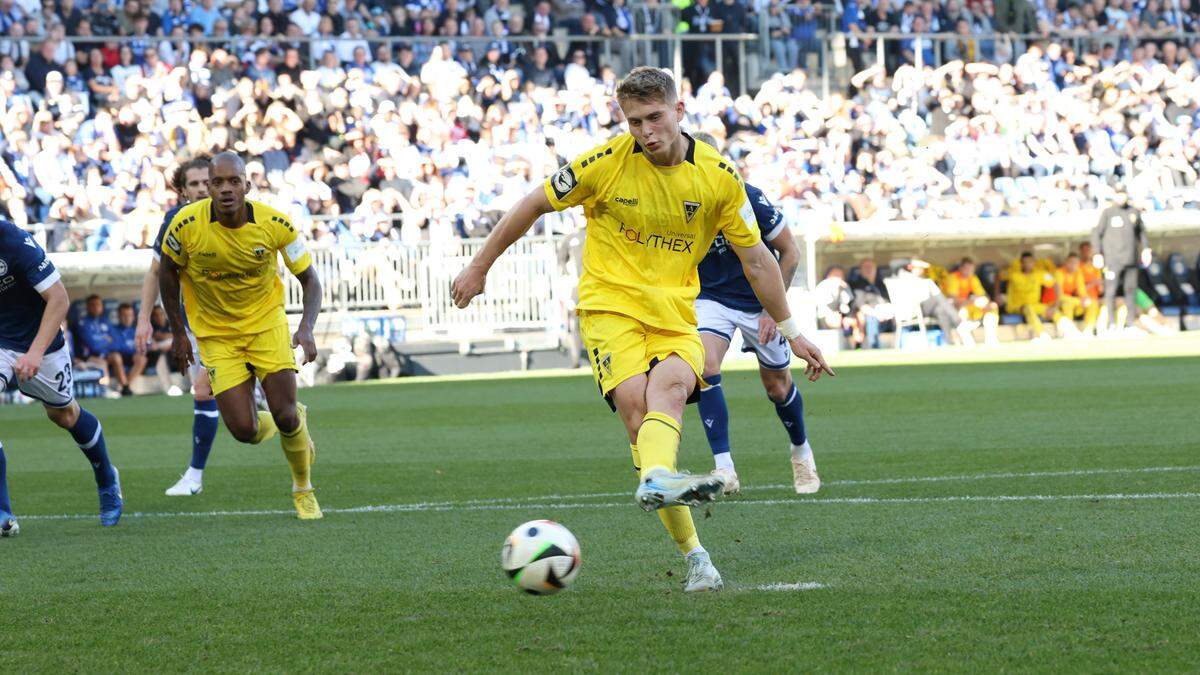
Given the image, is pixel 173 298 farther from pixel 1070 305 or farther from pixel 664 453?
Result: pixel 1070 305

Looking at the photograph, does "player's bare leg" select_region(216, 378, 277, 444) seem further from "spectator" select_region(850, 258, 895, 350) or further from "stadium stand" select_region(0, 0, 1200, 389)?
"spectator" select_region(850, 258, 895, 350)

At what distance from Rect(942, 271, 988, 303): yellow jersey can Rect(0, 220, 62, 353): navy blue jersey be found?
66.8 feet

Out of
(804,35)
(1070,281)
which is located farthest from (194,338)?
(804,35)

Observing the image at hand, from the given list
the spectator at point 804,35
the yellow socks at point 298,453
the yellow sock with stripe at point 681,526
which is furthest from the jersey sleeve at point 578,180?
the spectator at point 804,35

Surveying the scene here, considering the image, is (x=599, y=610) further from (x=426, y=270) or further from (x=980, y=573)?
(x=426, y=270)

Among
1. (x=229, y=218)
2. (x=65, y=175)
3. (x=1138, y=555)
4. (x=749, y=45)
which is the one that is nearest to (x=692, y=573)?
(x=1138, y=555)

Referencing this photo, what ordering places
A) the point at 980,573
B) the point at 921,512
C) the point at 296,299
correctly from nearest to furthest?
the point at 980,573, the point at 921,512, the point at 296,299

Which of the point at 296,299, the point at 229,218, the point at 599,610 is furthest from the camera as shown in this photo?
the point at 296,299

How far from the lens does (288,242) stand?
8570mm

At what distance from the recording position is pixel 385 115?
84.1ft

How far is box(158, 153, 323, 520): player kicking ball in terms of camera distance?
8.44 meters

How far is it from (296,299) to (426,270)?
2.09 m

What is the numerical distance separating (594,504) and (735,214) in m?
3.13

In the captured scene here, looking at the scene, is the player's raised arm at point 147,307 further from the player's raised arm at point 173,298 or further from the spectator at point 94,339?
the spectator at point 94,339
